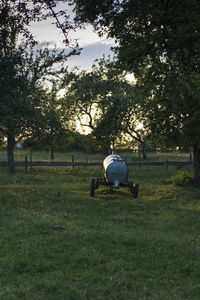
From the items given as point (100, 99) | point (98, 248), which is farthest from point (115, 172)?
point (100, 99)

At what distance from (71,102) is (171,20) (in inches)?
1215

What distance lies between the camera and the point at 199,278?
7555 millimetres

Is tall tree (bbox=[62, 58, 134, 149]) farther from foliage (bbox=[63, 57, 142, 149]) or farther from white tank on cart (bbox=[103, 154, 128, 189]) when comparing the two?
white tank on cart (bbox=[103, 154, 128, 189])

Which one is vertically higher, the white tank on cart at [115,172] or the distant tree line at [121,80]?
the distant tree line at [121,80]

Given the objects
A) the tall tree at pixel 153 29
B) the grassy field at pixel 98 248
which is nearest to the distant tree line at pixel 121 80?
the tall tree at pixel 153 29

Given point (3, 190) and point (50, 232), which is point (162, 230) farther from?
point (3, 190)

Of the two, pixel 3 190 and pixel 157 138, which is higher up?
pixel 157 138

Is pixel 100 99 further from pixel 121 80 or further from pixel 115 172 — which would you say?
pixel 115 172

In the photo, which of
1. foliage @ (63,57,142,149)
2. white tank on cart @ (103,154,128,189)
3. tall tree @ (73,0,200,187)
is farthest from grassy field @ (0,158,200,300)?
foliage @ (63,57,142,149)

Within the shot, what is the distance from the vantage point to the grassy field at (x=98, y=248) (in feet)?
22.0

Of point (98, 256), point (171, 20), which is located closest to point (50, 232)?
point (98, 256)

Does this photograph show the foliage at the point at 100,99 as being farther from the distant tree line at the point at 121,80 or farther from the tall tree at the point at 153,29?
the tall tree at the point at 153,29

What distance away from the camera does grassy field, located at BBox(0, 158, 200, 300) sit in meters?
6.71

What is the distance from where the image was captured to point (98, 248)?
9.29 metres
